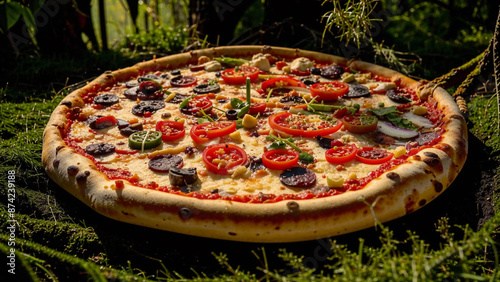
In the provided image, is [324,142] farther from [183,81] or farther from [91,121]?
[91,121]

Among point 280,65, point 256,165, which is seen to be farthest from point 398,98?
point 256,165

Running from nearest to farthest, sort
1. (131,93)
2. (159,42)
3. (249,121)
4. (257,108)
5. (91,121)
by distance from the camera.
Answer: (249,121)
(91,121)
(257,108)
(131,93)
(159,42)

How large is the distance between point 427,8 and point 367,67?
23.3 ft

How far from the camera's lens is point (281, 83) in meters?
6.27

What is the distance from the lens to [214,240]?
407 centimetres

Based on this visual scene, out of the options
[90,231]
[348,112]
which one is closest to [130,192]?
[90,231]

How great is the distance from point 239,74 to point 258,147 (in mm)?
1895

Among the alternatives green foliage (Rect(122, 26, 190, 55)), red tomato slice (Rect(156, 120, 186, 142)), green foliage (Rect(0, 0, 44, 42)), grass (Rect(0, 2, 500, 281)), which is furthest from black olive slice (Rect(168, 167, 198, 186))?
green foliage (Rect(122, 26, 190, 55))

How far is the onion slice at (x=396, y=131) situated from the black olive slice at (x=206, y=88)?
2074 mm

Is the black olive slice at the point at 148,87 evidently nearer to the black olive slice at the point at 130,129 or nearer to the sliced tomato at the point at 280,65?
the black olive slice at the point at 130,129

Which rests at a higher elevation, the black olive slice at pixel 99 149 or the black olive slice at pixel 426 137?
the black olive slice at pixel 426 137

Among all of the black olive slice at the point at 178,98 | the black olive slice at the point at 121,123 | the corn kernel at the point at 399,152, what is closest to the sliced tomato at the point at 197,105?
the black olive slice at the point at 178,98

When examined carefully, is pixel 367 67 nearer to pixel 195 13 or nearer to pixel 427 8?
pixel 195 13

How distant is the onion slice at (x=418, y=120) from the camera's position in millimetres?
5297
